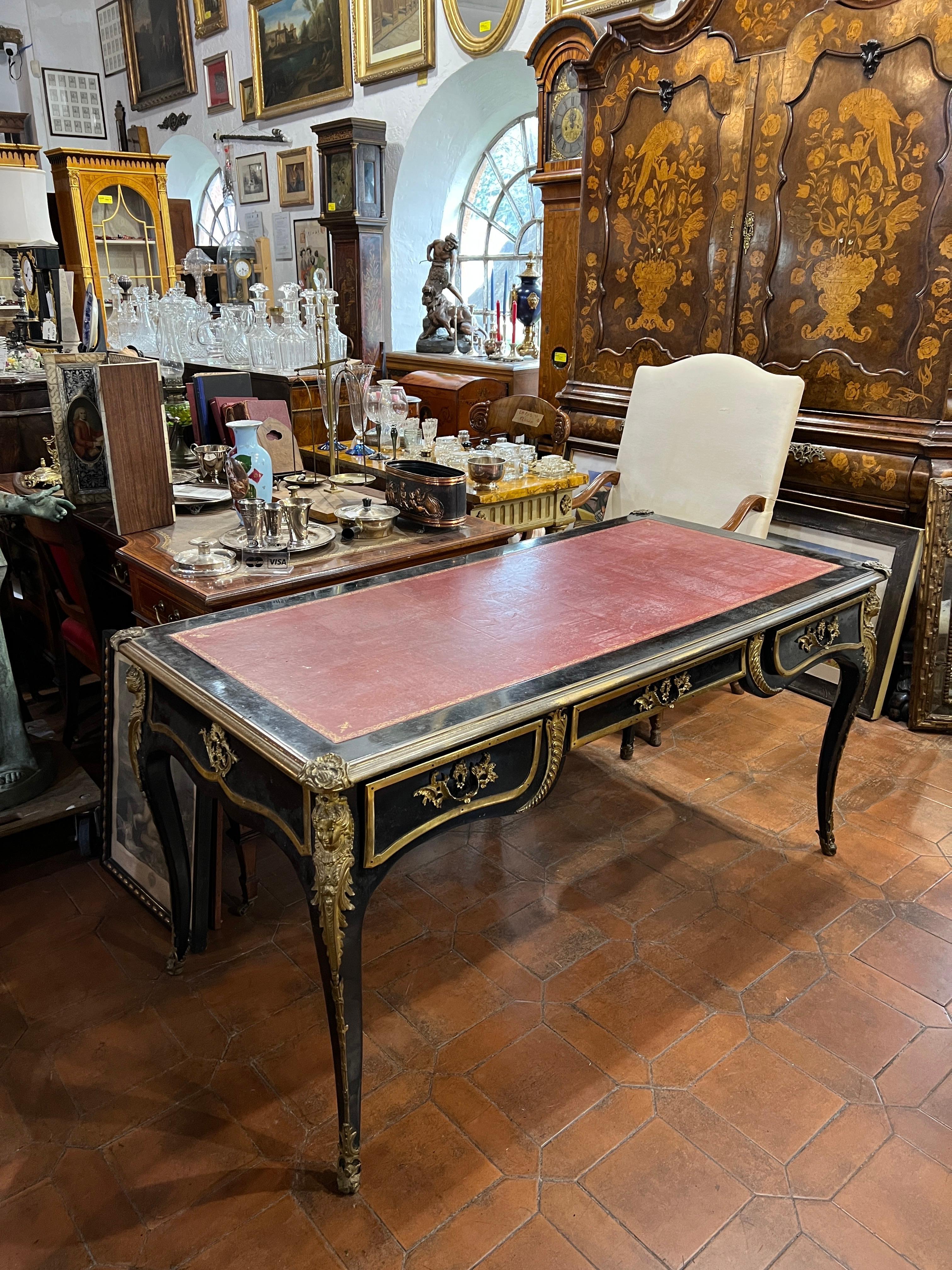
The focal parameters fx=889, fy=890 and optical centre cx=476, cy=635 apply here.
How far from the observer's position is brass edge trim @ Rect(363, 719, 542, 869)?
145 centimetres

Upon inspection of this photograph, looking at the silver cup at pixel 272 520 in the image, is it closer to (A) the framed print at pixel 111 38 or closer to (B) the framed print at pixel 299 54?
(B) the framed print at pixel 299 54

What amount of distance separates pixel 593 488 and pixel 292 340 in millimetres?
1635

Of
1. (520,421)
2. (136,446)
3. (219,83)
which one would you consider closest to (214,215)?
(219,83)

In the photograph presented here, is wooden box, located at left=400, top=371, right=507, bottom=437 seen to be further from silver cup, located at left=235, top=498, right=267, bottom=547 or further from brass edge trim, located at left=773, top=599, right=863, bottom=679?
brass edge trim, located at left=773, top=599, right=863, bottom=679

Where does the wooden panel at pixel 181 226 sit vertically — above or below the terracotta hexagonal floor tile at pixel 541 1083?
above

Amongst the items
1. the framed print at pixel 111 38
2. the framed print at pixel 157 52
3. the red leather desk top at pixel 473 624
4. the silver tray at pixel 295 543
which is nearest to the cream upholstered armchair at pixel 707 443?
the red leather desk top at pixel 473 624

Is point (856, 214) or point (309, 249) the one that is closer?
point (856, 214)

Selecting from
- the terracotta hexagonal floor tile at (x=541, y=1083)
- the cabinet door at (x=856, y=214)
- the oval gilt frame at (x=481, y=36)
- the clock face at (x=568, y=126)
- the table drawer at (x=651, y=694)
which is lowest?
the terracotta hexagonal floor tile at (x=541, y=1083)

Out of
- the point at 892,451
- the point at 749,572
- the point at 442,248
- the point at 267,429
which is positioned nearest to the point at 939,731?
the point at 892,451

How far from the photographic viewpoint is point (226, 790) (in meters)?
1.64

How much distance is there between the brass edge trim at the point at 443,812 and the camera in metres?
1.45

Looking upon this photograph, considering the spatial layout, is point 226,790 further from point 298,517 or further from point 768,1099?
point 768,1099

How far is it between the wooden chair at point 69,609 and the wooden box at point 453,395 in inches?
134

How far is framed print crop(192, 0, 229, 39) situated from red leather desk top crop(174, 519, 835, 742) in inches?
356
